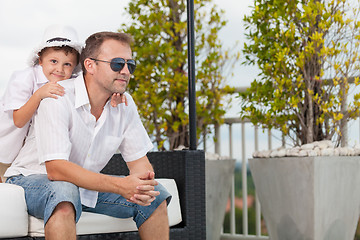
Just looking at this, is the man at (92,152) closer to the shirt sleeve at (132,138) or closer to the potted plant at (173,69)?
the shirt sleeve at (132,138)

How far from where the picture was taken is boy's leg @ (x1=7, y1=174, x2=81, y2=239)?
1610 mm

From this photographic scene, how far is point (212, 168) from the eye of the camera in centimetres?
363

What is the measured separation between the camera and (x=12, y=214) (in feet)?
5.70

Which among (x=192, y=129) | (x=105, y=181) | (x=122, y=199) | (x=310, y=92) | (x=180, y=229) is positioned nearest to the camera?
(x=105, y=181)

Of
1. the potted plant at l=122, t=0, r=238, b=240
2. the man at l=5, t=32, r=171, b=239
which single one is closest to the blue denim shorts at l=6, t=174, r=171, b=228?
the man at l=5, t=32, r=171, b=239

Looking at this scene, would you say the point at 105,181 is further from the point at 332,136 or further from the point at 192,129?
the point at 332,136

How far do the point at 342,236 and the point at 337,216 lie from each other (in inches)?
5.3

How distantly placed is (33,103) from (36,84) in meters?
0.24

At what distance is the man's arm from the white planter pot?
1532 mm

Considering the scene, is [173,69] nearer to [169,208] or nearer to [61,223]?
[169,208]

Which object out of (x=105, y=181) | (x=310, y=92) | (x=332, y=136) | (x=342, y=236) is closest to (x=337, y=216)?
(x=342, y=236)

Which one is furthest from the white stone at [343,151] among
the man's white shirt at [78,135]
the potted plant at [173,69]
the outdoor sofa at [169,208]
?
the man's white shirt at [78,135]

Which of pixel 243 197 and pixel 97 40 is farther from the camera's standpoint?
pixel 243 197

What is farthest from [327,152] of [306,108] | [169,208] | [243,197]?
[169,208]
